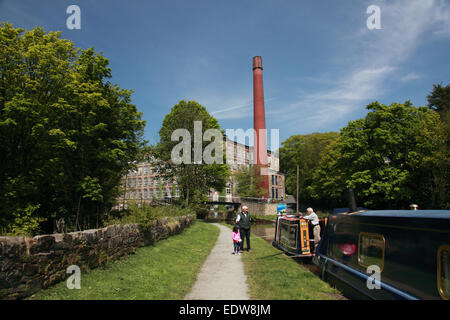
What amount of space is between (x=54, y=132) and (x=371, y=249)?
13.9m

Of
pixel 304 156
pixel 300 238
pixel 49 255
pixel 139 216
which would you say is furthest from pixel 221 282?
pixel 304 156

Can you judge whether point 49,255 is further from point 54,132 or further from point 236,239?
point 54,132

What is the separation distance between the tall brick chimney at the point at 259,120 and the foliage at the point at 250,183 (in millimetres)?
946

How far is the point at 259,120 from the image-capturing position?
46.6 meters

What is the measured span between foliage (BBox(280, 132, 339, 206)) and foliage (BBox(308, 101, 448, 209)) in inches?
770

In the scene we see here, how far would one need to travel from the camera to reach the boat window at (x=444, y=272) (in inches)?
130

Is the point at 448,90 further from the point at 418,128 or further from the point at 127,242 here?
the point at 127,242

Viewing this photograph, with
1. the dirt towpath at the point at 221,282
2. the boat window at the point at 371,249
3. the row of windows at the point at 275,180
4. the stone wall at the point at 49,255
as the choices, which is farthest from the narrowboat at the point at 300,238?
the row of windows at the point at 275,180

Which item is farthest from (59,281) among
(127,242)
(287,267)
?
(287,267)

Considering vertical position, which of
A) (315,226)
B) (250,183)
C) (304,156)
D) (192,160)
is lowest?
(315,226)

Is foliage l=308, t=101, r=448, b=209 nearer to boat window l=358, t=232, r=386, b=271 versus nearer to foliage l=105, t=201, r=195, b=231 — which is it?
foliage l=105, t=201, r=195, b=231

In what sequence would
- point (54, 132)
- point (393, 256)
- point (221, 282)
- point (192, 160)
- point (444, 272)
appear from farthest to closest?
1. point (192, 160)
2. point (54, 132)
3. point (221, 282)
4. point (393, 256)
5. point (444, 272)

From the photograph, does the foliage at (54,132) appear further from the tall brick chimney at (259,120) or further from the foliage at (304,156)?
the foliage at (304,156)
